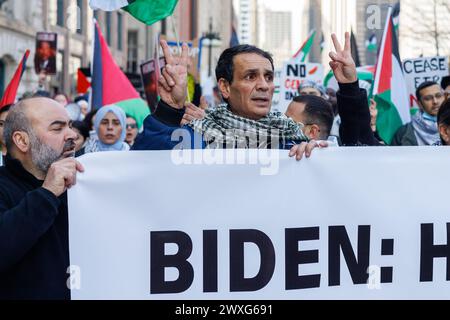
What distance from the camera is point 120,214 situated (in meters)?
3.01

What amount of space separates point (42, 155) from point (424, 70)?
22.8 feet

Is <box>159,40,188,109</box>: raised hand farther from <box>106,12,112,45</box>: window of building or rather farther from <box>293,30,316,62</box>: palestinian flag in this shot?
<box>106,12,112,45</box>: window of building

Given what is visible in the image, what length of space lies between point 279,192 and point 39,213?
0.95 metres

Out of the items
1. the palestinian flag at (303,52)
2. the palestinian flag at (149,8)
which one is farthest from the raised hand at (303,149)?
the palestinian flag at (303,52)

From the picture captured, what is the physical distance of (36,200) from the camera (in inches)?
107

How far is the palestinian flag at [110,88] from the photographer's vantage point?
7836 millimetres

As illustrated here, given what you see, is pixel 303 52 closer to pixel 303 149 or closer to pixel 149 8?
pixel 149 8

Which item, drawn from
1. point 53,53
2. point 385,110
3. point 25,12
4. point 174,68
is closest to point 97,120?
point 385,110

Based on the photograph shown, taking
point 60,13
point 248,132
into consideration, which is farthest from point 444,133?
point 60,13

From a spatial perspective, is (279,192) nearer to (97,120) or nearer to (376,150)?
(376,150)

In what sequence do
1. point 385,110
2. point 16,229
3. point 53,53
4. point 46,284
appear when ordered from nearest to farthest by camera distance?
point 16,229 → point 46,284 → point 385,110 → point 53,53

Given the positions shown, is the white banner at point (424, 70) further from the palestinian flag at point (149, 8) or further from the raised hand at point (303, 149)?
the raised hand at point (303, 149)

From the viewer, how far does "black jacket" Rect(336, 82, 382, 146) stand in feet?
11.1

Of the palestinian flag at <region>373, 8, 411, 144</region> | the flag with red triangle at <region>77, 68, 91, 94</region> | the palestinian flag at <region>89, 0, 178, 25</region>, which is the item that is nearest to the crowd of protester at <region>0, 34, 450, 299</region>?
the palestinian flag at <region>89, 0, 178, 25</region>
